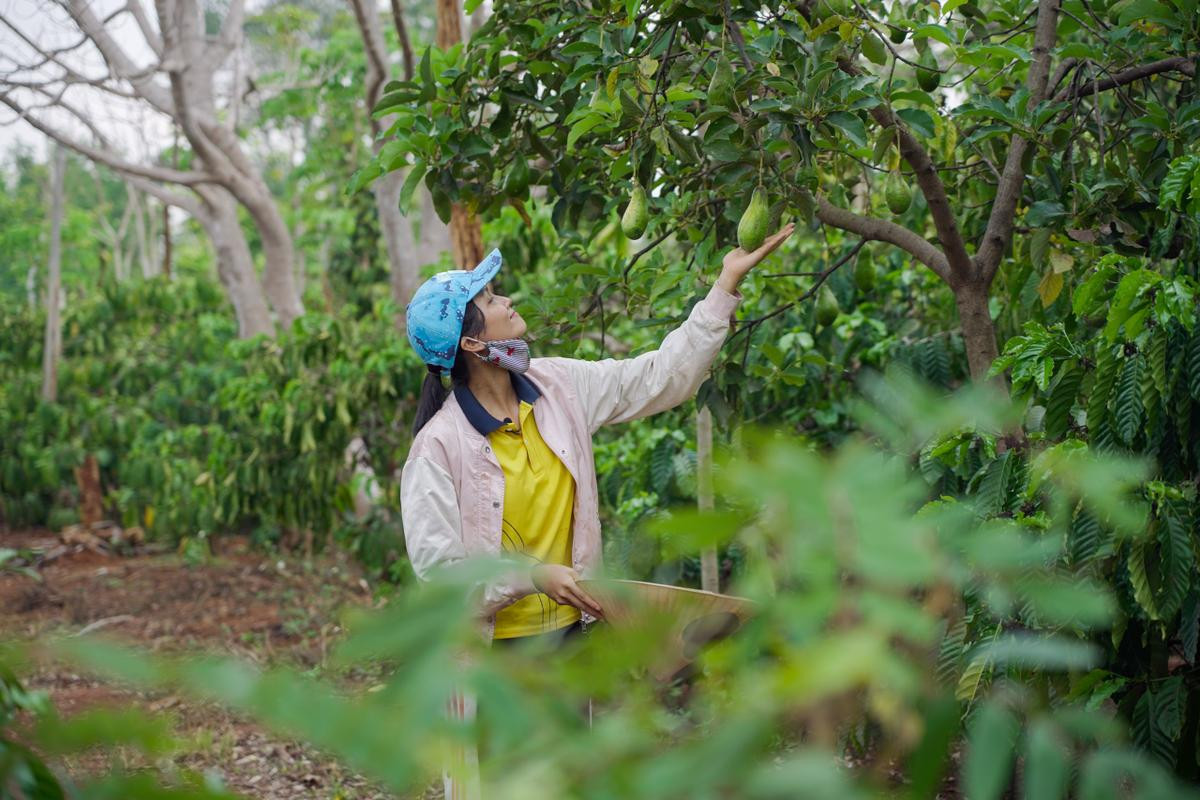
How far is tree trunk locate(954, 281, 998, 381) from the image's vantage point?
84.2 inches

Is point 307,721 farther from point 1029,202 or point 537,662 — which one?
point 1029,202

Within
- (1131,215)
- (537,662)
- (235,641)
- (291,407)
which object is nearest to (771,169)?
(1131,215)

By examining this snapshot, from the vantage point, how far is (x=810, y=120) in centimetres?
196

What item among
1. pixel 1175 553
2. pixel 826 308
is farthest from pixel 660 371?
pixel 1175 553

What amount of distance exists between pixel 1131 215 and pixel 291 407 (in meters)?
3.66

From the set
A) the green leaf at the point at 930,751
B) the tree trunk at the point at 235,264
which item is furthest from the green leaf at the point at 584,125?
the tree trunk at the point at 235,264

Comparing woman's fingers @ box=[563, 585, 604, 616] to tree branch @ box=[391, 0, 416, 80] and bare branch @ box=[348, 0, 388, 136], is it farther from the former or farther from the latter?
bare branch @ box=[348, 0, 388, 136]

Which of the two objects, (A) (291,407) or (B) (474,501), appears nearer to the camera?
(B) (474,501)

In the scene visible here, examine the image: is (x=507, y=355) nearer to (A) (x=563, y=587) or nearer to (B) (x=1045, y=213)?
(A) (x=563, y=587)

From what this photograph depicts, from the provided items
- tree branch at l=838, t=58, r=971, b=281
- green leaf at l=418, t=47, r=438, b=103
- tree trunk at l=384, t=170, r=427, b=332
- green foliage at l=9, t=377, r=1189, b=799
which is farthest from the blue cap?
tree trunk at l=384, t=170, r=427, b=332

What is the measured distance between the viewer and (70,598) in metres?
6.16

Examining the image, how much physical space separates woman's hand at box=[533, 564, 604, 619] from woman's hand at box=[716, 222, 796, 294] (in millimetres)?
585

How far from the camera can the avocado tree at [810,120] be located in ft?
6.70

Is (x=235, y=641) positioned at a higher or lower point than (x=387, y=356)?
lower
